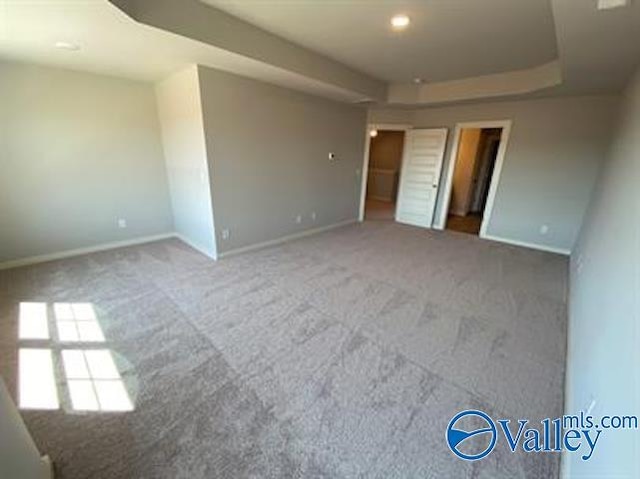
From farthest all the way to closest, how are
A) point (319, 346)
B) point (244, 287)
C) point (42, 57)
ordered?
point (244, 287) < point (42, 57) < point (319, 346)

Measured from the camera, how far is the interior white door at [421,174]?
5531 millimetres

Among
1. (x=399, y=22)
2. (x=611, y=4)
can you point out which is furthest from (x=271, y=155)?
(x=611, y=4)

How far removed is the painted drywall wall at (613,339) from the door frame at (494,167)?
8.86 ft

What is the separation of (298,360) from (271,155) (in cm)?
306

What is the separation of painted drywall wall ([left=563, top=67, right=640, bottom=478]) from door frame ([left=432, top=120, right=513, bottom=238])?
270 centimetres

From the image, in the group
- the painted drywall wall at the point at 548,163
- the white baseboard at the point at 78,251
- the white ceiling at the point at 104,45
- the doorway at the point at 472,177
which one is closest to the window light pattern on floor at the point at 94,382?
the white baseboard at the point at 78,251

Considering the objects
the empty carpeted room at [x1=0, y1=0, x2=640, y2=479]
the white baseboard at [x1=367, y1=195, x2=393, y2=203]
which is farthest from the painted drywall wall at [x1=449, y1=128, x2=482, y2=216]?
the white baseboard at [x1=367, y1=195, x2=393, y2=203]

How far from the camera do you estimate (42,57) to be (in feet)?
9.72

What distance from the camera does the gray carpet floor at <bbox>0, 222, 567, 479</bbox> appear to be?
1.49m

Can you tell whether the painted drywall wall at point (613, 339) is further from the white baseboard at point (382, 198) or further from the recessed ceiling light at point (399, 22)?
the white baseboard at point (382, 198)

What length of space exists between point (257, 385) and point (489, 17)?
141 inches

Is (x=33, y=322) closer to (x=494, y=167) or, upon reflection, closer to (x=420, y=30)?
(x=420, y=30)

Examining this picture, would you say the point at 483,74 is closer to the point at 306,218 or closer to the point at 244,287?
the point at 306,218

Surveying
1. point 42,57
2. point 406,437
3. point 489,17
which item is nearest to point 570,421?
point 406,437
